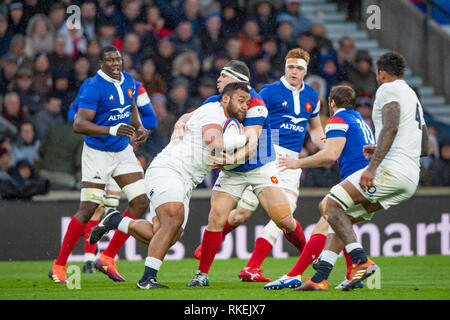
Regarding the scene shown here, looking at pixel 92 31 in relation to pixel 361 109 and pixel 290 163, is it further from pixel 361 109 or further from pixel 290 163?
pixel 290 163

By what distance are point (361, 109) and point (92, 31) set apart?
4.81 m

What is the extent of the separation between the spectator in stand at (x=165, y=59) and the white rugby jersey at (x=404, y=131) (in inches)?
281

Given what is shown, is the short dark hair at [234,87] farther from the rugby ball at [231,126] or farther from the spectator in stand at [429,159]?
the spectator in stand at [429,159]

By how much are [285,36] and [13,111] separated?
197 inches

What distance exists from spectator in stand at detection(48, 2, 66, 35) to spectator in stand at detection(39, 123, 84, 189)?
8.32 feet

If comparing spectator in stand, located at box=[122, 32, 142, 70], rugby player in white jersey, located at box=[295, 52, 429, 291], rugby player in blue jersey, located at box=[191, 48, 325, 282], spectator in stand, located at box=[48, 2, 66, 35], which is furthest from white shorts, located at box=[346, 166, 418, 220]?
spectator in stand, located at box=[48, 2, 66, 35]

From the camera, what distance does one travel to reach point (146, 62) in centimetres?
1341

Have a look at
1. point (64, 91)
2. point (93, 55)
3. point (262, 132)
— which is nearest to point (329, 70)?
point (93, 55)

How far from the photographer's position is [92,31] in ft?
46.6

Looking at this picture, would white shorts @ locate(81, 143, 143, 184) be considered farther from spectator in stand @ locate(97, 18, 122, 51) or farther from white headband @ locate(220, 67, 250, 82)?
spectator in stand @ locate(97, 18, 122, 51)

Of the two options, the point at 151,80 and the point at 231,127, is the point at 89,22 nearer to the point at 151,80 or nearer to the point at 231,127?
the point at 151,80

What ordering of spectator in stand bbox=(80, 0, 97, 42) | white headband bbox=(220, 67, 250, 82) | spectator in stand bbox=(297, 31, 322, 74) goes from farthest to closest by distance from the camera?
spectator in stand bbox=(297, 31, 322, 74) → spectator in stand bbox=(80, 0, 97, 42) → white headband bbox=(220, 67, 250, 82)

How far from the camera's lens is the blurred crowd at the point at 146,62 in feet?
40.1

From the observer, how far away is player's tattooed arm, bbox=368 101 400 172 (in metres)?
6.82
